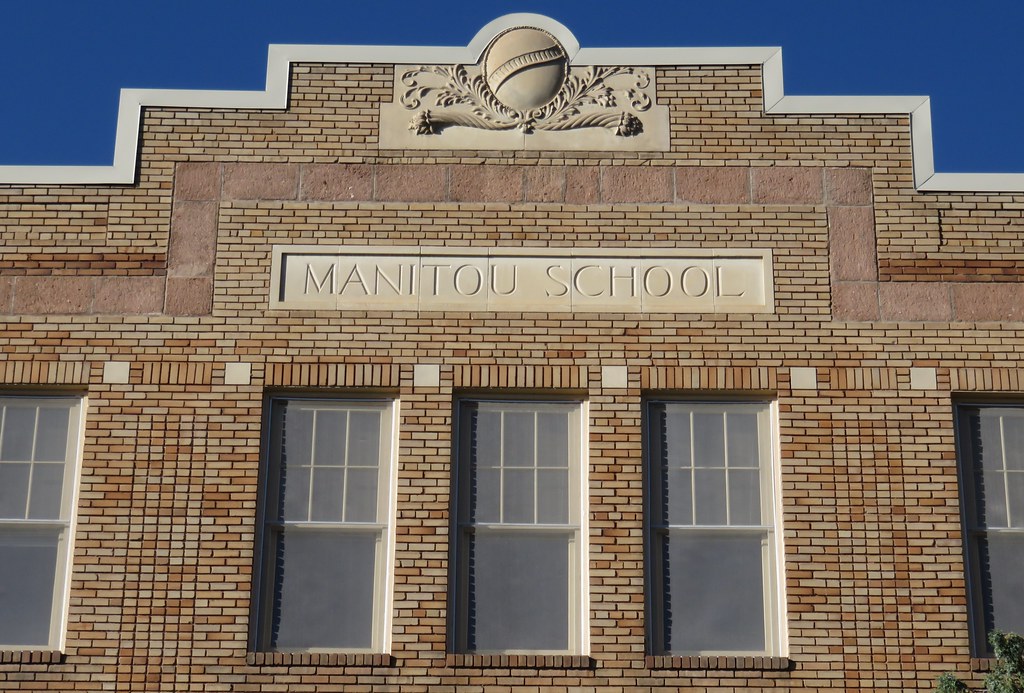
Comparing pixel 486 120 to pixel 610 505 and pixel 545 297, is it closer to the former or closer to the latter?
pixel 545 297

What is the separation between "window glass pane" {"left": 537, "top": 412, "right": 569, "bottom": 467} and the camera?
45.6ft

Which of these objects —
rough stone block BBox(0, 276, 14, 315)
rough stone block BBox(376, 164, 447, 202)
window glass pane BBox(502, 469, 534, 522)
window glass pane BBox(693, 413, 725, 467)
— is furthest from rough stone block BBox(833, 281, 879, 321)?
rough stone block BBox(0, 276, 14, 315)

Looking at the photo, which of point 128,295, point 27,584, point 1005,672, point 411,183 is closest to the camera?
point 1005,672

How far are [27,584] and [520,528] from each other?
439 cm

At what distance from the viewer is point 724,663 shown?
13070 millimetres

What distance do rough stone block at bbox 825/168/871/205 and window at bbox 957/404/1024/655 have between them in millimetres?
2216

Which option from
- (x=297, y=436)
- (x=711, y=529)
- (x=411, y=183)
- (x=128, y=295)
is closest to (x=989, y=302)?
(x=711, y=529)

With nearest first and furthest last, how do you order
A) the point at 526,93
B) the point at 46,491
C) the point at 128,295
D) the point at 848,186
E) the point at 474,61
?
1. the point at 46,491
2. the point at 128,295
3. the point at 848,186
4. the point at 526,93
5. the point at 474,61

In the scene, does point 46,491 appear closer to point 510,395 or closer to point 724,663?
point 510,395

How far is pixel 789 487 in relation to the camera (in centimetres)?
1358

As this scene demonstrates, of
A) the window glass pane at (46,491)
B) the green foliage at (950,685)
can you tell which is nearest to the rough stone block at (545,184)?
the window glass pane at (46,491)

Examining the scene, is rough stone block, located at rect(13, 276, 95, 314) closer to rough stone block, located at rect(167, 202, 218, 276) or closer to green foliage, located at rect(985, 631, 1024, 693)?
rough stone block, located at rect(167, 202, 218, 276)

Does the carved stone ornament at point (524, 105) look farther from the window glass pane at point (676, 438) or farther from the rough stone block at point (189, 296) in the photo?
the window glass pane at point (676, 438)

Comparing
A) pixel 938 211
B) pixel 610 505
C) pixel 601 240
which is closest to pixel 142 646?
pixel 610 505
